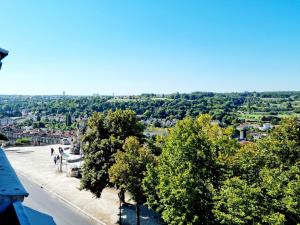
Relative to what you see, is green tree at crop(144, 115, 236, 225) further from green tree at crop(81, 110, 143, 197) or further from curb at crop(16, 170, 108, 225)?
curb at crop(16, 170, 108, 225)

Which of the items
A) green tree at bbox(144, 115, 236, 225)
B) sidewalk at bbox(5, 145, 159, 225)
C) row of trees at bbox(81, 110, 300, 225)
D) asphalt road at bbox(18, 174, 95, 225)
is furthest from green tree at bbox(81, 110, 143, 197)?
green tree at bbox(144, 115, 236, 225)

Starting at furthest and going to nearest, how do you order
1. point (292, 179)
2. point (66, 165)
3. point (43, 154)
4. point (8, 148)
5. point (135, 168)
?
1. point (8, 148)
2. point (43, 154)
3. point (66, 165)
4. point (135, 168)
5. point (292, 179)

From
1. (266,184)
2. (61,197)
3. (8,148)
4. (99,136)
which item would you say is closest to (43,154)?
(8,148)

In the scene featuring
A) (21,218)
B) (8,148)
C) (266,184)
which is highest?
(21,218)

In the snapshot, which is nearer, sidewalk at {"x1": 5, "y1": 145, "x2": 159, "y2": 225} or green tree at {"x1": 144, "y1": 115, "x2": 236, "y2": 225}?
green tree at {"x1": 144, "y1": 115, "x2": 236, "y2": 225}

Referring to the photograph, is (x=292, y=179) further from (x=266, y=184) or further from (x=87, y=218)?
(x=87, y=218)

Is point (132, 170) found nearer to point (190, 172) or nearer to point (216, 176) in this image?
point (190, 172)

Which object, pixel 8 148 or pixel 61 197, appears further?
pixel 8 148

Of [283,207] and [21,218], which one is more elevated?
[21,218]
